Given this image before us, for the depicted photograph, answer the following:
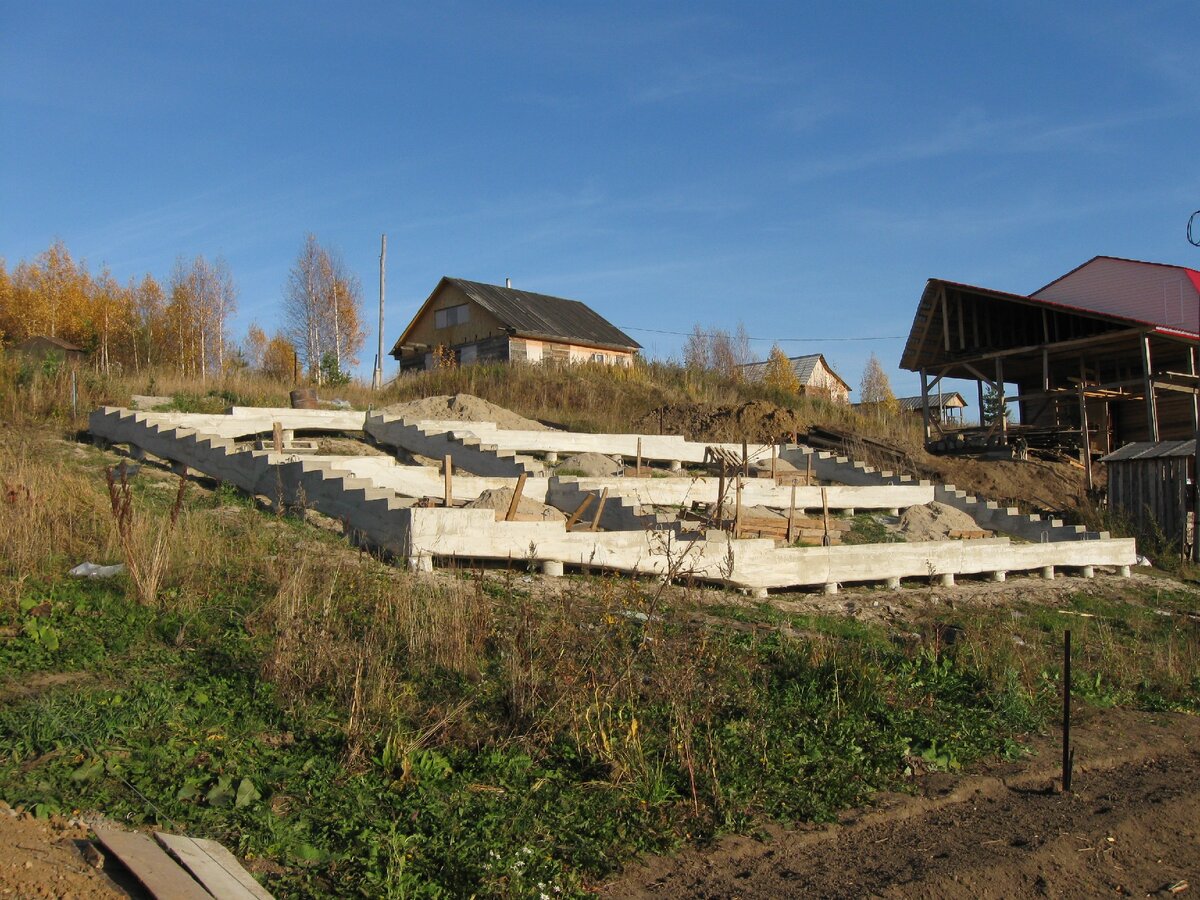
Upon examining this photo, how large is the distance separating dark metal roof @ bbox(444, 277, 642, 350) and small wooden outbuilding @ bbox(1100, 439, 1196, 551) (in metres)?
23.2

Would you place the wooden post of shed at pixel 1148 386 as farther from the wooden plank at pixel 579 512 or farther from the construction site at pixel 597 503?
the wooden plank at pixel 579 512

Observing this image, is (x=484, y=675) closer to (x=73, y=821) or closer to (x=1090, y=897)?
(x=73, y=821)

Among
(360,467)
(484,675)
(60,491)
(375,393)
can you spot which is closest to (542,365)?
(375,393)

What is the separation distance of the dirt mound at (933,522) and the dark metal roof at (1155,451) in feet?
10.5

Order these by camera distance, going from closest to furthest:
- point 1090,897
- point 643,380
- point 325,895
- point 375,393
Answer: point 325,895
point 1090,897
point 375,393
point 643,380

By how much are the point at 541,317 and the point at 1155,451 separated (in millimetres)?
26124

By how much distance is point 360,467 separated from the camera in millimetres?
14000

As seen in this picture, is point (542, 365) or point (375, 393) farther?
point (542, 365)

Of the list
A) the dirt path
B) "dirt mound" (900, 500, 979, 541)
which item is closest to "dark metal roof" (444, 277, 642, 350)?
"dirt mound" (900, 500, 979, 541)

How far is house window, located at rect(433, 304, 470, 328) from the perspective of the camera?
4044 cm

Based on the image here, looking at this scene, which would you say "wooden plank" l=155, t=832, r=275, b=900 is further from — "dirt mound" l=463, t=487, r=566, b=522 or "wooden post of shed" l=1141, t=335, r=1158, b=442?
"wooden post of shed" l=1141, t=335, r=1158, b=442

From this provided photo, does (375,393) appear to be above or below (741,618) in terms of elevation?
above

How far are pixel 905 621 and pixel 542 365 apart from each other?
2273 cm

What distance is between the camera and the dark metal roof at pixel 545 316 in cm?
3850
